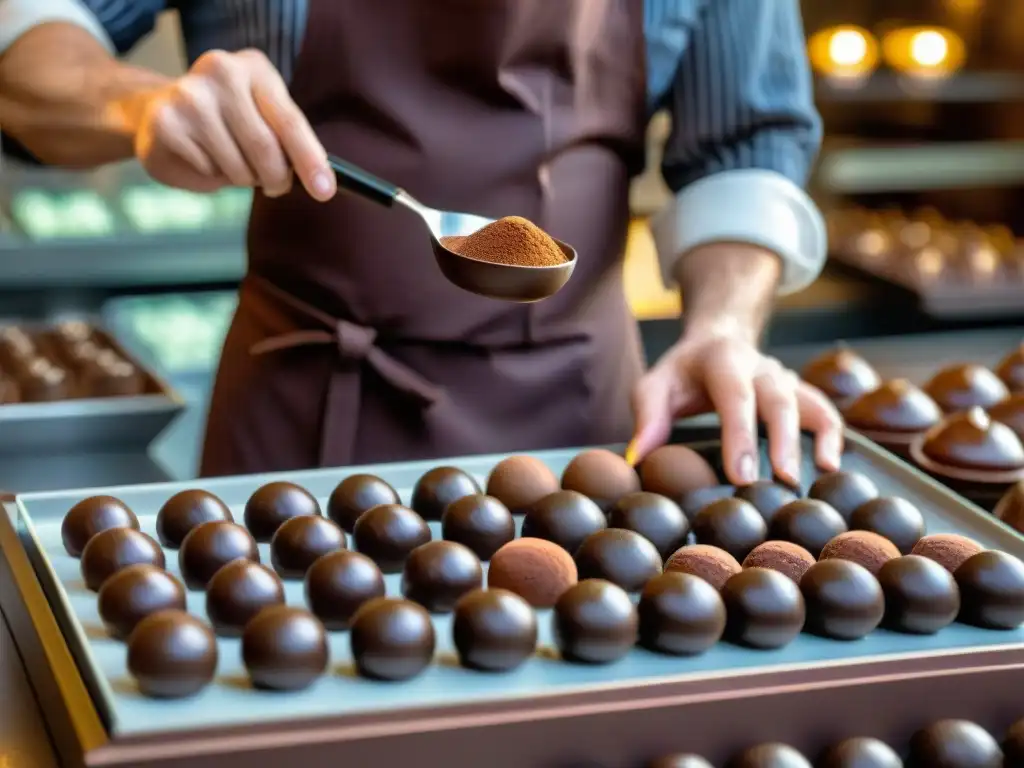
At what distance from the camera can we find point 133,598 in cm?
90

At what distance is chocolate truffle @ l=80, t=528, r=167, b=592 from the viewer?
98cm

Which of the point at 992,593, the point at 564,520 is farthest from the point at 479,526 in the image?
the point at 992,593

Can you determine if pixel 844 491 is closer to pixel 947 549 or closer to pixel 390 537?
pixel 947 549

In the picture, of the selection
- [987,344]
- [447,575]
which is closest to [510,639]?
[447,575]

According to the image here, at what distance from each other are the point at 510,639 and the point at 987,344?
2207mm

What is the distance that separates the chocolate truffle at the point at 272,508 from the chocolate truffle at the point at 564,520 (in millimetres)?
180

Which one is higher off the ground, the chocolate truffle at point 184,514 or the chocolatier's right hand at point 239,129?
the chocolatier's right hand at point 239,129

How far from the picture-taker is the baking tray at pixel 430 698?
30.3 inches

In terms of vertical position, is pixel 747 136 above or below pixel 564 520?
above

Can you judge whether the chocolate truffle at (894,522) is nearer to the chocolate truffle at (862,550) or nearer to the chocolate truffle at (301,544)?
the chocolate truffle at (862,550)

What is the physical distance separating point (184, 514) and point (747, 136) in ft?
3.24

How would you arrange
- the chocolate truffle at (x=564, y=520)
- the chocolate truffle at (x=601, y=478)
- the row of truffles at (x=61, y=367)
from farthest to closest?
1. the row of truffles at (x=61, y=367)
2. the chocolate truffle at (x=601, y=478)
3. the chocolate truffle at (x=564, y=520)

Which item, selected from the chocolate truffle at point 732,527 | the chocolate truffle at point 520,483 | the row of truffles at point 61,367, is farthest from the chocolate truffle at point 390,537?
the row of truffles at point 61,367

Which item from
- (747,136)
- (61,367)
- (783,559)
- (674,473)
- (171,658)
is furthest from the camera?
(61,367)
